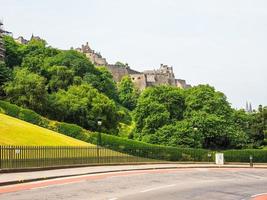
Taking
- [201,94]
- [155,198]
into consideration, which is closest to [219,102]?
[201,94]

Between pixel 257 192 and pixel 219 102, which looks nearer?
pixel 257 192

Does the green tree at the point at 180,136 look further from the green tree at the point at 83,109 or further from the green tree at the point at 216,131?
the green tree at the point at 83,109

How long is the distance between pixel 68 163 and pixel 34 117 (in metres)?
26.3

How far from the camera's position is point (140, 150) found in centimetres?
5228

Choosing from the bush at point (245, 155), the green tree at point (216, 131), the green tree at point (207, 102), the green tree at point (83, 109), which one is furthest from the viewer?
the green tree at point (207, 102)

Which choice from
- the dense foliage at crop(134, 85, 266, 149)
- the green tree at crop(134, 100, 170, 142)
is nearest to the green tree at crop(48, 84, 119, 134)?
the green tree at crop(134, 100, 170, 142)

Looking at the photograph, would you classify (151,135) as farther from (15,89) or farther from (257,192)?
(257,192)

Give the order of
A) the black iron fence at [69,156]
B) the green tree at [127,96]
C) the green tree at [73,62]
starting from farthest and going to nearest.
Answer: the green tree at [127,96] → the green tree at [73,62] → the black iron fence at [69,156]

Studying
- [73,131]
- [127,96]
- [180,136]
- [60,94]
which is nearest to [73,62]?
[60,94]

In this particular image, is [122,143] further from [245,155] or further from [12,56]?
[12,56]

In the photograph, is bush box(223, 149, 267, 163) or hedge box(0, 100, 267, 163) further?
bush box(223, 149, 267, 163)

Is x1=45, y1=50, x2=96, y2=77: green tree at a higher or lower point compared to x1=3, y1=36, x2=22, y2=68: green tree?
lower

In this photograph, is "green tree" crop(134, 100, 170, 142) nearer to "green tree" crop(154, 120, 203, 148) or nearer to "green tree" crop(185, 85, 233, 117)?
"green tree" crop(154, 120, 203, 148)

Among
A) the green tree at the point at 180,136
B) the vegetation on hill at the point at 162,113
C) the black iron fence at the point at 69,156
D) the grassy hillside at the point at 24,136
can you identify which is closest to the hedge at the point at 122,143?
the black iron fence at the point at 69,156
